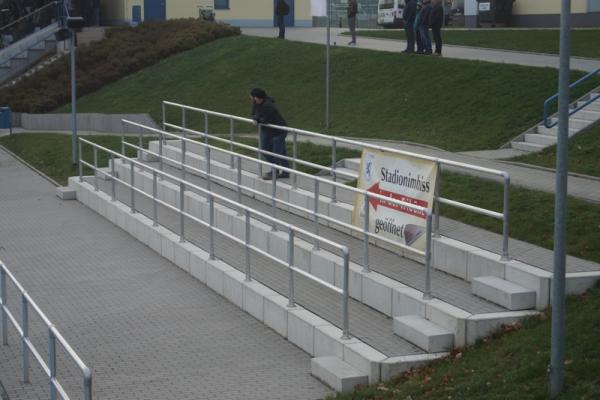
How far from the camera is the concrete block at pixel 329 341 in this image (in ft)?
34.5

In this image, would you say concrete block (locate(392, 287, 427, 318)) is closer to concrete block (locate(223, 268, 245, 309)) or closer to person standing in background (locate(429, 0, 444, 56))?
concrete block (locate(223, 268, 245, 309))

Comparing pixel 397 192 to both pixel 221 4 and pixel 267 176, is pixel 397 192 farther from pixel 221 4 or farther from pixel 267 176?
pixel 221 4

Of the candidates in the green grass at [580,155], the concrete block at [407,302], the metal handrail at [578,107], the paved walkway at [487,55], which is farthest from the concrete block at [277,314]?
the paved walkway at [487,55]

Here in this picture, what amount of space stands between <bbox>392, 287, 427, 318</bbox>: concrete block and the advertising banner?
83cm

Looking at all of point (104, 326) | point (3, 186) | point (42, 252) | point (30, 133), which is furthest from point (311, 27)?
point (104, 326)

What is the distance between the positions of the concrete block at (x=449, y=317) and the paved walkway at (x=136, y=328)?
1.29 meters

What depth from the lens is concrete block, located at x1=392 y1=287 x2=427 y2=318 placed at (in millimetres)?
10958

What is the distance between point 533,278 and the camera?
35.2 ft

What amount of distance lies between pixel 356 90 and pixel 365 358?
60.1ft

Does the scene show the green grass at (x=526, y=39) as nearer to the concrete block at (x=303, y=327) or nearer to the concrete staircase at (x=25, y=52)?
the concrete staircase at (x=25, y=52)

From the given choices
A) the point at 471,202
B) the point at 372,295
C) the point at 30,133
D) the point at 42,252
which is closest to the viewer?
the point at 372,295

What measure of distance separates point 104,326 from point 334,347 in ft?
10.3

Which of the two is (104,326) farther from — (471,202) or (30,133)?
(30,133)

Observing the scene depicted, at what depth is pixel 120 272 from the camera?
15344 mm
